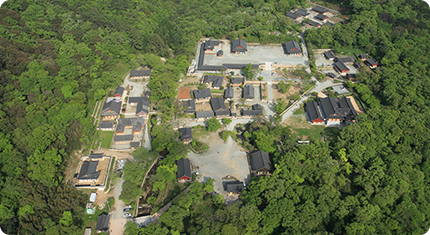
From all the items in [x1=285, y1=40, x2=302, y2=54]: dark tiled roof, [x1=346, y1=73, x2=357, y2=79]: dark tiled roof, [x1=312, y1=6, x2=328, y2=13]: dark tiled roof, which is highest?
[x1=312, y1=6, x2=328, y2=13]: dark tiled roof

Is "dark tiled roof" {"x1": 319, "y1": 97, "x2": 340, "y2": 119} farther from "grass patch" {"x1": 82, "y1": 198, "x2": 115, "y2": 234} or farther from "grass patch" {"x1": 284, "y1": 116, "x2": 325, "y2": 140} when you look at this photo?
"grass patch" {"x1": 82, "y1": 198, "x2": 115, "y2": 234}

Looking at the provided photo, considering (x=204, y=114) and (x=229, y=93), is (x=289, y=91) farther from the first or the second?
(x=204, y=114)

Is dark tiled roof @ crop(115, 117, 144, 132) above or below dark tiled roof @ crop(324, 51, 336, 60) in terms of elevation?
below

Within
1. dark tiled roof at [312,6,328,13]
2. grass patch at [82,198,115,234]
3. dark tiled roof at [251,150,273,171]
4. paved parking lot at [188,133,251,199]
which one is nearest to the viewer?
grass patch at [82,198,115,234]

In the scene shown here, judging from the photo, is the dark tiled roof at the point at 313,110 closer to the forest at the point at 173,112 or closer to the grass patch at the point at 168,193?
the forest at the point at 173,112

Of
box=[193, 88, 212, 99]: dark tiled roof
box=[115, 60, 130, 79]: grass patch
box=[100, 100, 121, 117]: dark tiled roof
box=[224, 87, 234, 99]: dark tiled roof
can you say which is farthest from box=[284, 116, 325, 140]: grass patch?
box=[115, 60, 130, 79]: grass patch

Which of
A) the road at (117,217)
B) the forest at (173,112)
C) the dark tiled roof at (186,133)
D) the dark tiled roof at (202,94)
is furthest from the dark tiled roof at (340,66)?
the road at (117,217)

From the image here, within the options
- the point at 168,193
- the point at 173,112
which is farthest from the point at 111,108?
the point at 168,193

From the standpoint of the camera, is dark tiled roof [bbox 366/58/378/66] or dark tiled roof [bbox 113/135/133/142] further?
dark tiled roof [bbox 366/58/378/66]

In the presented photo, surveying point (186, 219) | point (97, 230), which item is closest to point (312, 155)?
point (186, 219)
